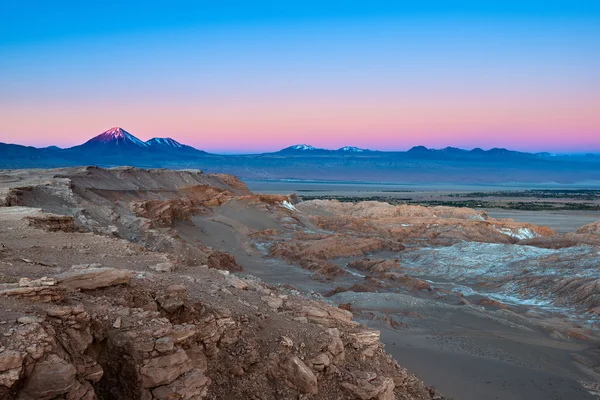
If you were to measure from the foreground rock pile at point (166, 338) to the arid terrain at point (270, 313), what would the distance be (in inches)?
0.6

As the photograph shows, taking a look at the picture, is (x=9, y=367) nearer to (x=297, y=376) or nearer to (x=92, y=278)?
(x=92, y=278)

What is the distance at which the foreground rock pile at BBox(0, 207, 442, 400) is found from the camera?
4.01m

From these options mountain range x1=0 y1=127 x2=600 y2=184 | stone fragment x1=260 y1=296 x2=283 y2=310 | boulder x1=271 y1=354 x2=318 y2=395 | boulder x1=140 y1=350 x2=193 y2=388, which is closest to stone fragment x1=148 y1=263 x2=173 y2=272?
stone fragment x1=260 y1=296 x2=283 y2=310

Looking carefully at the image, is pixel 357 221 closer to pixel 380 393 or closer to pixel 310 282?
pixel 310 282

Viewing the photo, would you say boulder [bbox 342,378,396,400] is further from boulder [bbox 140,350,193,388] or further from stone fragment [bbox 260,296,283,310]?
boulder [bbox 140,350,193,388]

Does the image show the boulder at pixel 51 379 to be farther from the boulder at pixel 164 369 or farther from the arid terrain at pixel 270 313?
the boulder at pixel 164 369

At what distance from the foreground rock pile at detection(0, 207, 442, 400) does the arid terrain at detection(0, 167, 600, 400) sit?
0.6 inches

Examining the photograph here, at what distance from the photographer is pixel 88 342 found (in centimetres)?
442

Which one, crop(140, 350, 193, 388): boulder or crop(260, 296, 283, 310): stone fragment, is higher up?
crop(140, 350, 193, 388): boulder

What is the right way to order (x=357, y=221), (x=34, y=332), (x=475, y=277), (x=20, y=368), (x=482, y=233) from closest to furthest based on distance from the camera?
(x=20, y=368)
(x=34, y=332)
(x=475, y=277)
(x=482, y=233)
(x=357, y=221)

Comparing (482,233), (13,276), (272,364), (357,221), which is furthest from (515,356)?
(357,221)

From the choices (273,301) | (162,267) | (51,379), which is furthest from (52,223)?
(51,379)

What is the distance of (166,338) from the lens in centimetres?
470

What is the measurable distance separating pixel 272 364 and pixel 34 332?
99.0 inches
